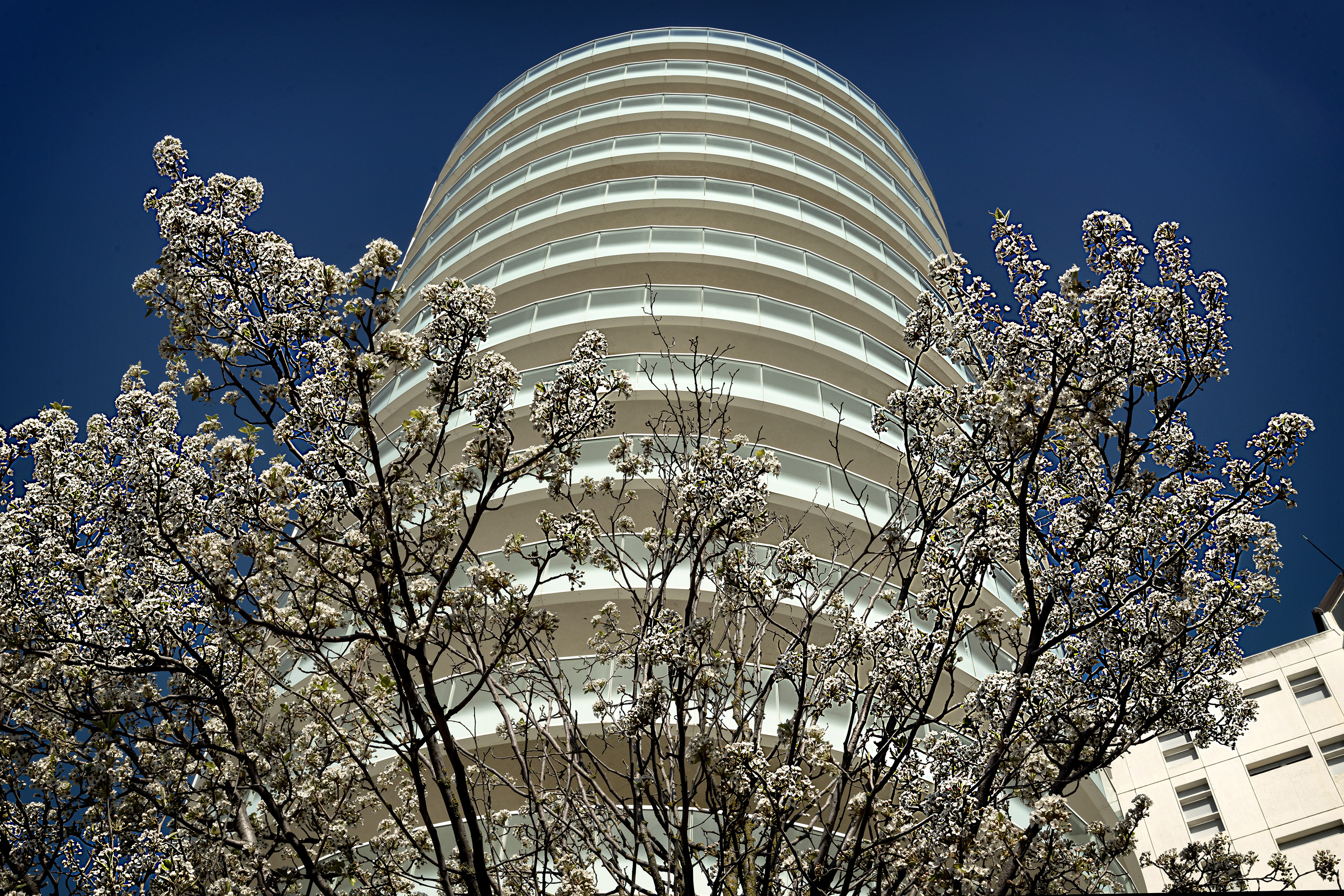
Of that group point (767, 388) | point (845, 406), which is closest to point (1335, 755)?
point (845, 406)

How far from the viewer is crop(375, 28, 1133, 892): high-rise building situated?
63.7ft

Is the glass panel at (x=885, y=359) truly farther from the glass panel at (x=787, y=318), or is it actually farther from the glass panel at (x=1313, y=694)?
the glass panel at (x=1313, y=694)

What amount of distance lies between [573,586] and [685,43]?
31.8m

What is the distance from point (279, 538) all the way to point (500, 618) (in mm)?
1879

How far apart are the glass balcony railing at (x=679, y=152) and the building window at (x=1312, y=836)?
1030 inches

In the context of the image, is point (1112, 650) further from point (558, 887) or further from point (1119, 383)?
point (558, 887)

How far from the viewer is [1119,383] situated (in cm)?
727

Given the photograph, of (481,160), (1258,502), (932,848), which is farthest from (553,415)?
(481,160)

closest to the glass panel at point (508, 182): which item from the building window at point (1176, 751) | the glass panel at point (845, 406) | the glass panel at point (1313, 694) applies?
the glass panel at point (845, 406)

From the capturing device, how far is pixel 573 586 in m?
7.68

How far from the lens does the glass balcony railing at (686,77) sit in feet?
109

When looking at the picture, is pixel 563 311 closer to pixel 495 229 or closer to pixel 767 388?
pixel 767 388

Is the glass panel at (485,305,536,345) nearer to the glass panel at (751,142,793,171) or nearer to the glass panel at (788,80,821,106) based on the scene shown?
the glass panel at (751,142,793,171)

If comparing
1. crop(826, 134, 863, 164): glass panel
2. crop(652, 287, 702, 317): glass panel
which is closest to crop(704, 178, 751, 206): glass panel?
crop(652, 287, 702, 317): glass panel
